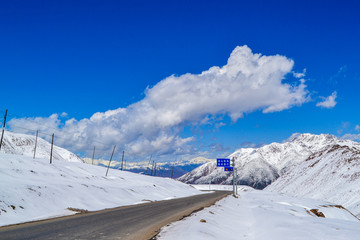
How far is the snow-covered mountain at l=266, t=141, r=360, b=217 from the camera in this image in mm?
72844

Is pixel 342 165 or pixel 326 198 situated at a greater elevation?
pixel 342 165

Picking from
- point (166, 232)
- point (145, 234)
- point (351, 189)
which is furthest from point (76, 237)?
point (351, 189)

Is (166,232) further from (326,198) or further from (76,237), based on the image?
(326,198)

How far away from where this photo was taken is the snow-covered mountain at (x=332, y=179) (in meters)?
72.8

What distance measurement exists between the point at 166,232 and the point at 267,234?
4.69 m

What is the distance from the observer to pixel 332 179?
8950 cm

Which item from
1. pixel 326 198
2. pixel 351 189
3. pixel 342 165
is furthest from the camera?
pixel 342 165

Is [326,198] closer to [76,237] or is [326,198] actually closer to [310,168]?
[310,168]

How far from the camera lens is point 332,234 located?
11.6m

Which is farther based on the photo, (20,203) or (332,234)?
(20,203)

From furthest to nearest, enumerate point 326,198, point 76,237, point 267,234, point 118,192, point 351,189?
point 326,198 < point 351,189 < point 118,192 < point 267,234 < point 76,237

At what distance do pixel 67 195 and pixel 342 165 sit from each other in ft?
319

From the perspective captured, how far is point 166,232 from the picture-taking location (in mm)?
11898

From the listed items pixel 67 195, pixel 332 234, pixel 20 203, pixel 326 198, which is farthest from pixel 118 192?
pixel 326 198
